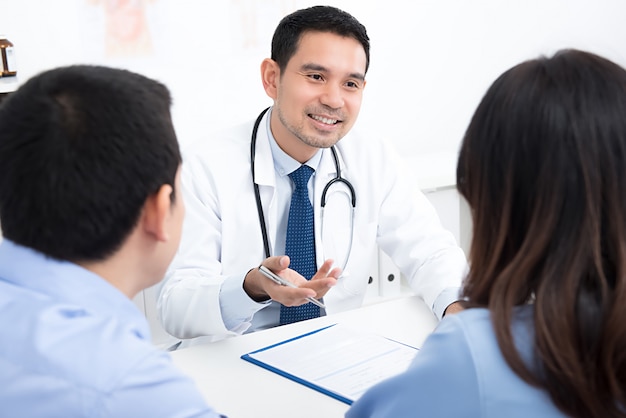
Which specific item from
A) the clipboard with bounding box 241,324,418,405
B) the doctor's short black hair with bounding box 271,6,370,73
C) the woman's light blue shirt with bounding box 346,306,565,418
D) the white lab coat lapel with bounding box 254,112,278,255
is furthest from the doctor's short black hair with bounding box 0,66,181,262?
the doctor's short black hair with bounding box 271,6,370,73

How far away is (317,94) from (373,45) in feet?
4.08

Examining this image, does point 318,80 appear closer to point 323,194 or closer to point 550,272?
point 323,194

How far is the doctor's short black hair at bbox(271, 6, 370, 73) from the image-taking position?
5.84 feet

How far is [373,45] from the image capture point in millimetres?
2955

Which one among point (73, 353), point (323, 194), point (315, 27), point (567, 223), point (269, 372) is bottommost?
point (269, 372)

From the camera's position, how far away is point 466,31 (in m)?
3.18

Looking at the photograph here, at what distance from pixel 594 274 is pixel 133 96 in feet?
1.69

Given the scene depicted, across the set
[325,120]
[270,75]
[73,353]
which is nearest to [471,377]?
[73,353]

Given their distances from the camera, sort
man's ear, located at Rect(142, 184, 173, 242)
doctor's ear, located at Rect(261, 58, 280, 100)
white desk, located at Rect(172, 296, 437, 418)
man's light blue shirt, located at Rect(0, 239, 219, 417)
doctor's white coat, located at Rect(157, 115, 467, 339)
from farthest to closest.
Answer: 1. doctor's ear, located at Rect(261, 58, 280, 100)
2. doctor's white coat, located at Rect(157, 115, 467, 339)
3. white desk, located at Rect(172, 296, 437, 418)
4. man's ear, located at Rect(142, 184, 173, 242)
5. man's light blue shirt, located at Rect(0, 239, 219, 417)

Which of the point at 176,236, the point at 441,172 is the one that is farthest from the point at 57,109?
the point at 441,172

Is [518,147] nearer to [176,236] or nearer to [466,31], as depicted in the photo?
[176,236]

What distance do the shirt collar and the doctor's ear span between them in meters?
0.11

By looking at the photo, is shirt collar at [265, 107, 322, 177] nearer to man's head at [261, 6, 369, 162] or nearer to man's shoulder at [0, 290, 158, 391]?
man's head at [261, 6, 369, 162]

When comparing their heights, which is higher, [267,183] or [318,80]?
[318,80]
